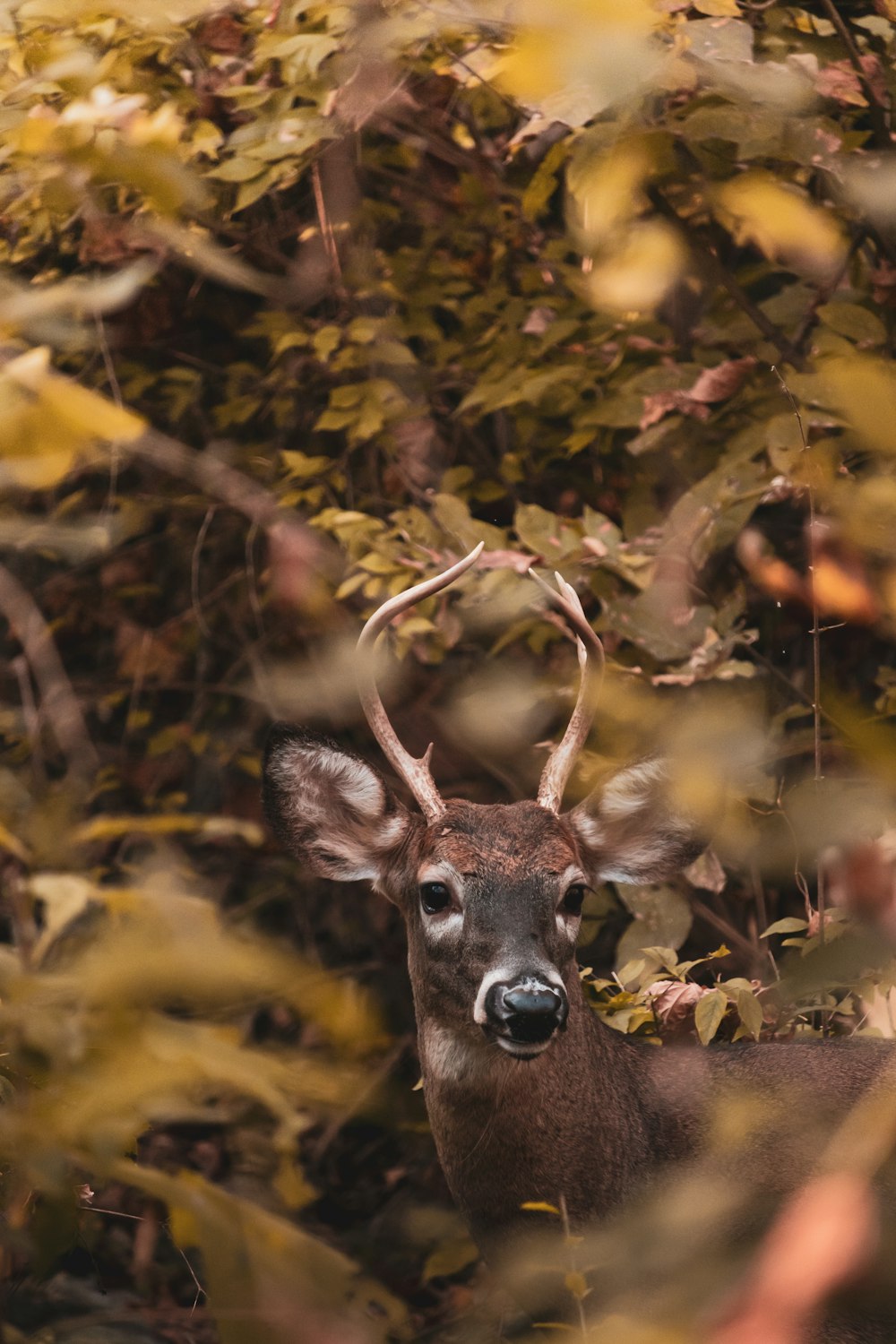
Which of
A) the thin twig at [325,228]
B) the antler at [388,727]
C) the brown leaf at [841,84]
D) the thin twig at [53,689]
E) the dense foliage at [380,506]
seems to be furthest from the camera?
the thin twig at [53,689]

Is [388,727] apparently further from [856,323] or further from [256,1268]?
[256,1268]

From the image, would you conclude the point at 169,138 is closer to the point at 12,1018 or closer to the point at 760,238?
the point at 12,1018

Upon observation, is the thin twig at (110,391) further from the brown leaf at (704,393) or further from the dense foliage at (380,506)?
the brown leaf at (704,393)

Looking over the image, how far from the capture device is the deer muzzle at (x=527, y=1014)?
2570 millimetres

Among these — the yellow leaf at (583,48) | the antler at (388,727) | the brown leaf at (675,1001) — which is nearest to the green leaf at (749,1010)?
the brown leaf at (675,1001)

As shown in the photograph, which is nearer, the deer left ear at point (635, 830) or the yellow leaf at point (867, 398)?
the yellow leaf at point (867, 398)

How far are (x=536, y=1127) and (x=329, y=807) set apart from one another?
90cm

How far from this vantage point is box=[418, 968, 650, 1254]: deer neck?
2.79 metres

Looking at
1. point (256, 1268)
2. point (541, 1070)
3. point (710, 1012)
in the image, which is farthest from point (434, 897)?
point (256, 1268)

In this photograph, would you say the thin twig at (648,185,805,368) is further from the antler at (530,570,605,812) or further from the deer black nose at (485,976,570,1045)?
the deer black nose at (485,976,570,1045)

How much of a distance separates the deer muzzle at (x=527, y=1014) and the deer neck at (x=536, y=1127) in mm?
181

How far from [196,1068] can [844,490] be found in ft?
2.09

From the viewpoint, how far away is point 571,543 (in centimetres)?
377

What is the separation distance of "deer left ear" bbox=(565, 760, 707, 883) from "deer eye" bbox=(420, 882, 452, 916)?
44 cm
